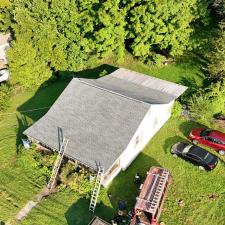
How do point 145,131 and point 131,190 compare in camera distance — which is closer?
point 131,190

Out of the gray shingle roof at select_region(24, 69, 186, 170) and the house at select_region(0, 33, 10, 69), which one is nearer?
the gray shingle roof at select_region(24, 69, 186, 170)

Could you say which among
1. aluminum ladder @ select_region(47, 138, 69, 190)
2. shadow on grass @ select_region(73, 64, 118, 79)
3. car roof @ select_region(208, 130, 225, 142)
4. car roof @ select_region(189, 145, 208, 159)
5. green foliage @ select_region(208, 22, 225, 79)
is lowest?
aluminum ladder @ select_region(47, 138, 69, 190)

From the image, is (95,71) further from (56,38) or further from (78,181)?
(78,181)

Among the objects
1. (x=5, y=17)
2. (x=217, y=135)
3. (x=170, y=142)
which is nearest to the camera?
(x=217, y=135)

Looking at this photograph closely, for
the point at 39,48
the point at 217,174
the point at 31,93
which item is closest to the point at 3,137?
the point at 31,93

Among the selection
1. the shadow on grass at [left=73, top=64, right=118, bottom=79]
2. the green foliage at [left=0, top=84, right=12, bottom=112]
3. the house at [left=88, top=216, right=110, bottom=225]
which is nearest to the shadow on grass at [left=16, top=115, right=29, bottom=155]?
the green foliage at [left=0, top=84, right=12, bottom=112]

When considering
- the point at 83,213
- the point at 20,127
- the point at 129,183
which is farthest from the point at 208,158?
the point at 20,127

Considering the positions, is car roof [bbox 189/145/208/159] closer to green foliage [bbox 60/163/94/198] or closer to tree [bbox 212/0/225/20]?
green foliage [bbox 60/163/94/198]
